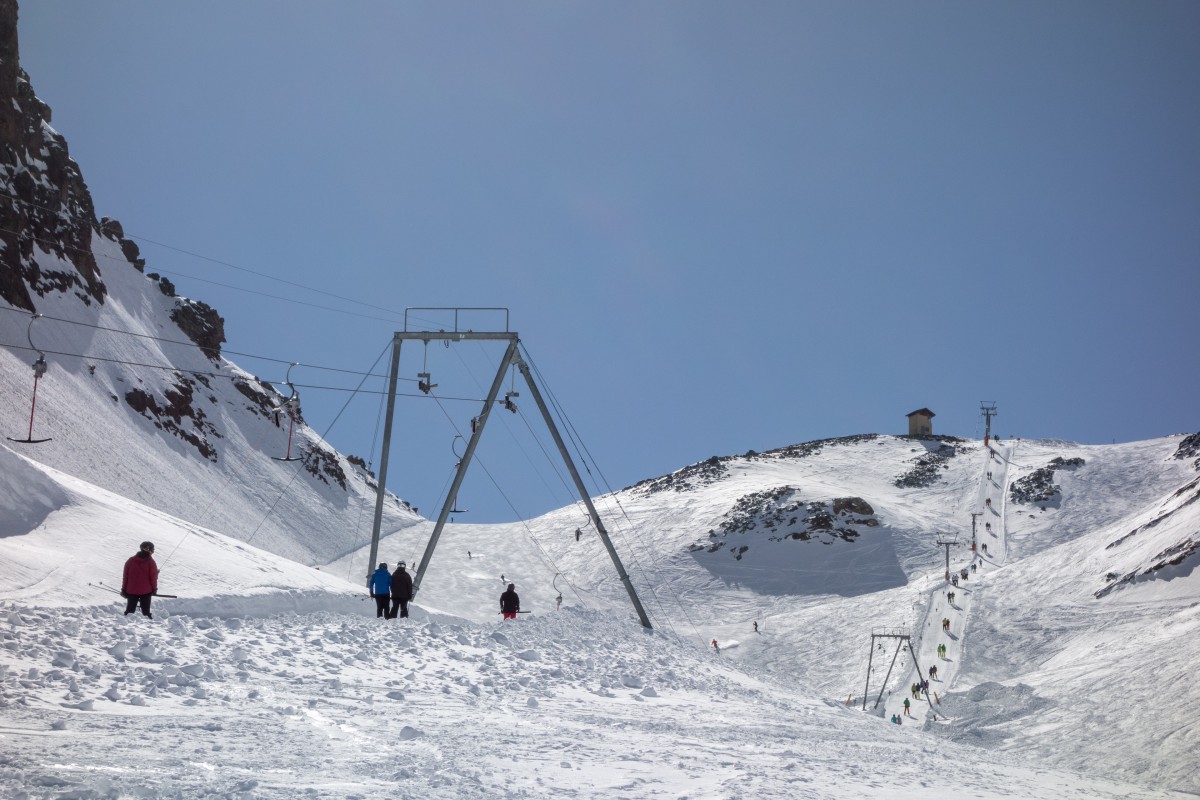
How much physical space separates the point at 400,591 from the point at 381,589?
39 centimetres

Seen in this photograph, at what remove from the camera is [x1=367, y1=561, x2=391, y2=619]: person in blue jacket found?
19688 millimetres

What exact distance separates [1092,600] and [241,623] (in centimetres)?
4116

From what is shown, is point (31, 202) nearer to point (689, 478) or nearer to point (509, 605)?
point (509, 605)

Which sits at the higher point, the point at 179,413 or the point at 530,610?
the point at 179,413

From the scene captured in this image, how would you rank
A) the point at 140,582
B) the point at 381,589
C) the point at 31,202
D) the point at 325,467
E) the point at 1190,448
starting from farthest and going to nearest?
the point at 1190,448, the point at 325,467, the point at 31,202, the point at 381,589, the point at 140,582

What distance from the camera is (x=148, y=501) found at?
48312 millimetres

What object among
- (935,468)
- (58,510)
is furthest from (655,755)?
(935,468)

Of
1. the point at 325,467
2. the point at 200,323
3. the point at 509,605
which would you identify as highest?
the point at 200,323

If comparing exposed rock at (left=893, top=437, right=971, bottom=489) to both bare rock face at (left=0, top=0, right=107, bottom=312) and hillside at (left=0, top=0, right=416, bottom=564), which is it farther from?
bare rock face at (left=0, top=0, right=107, bottom=312)

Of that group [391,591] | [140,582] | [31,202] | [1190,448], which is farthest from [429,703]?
[1190,448]

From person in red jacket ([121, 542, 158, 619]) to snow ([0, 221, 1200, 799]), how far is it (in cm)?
38

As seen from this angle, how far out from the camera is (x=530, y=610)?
47875mm

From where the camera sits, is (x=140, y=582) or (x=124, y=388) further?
(x=124, y=388)

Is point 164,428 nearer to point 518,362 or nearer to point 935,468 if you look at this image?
point 518,362
